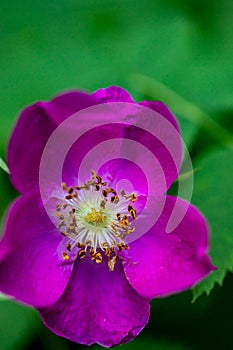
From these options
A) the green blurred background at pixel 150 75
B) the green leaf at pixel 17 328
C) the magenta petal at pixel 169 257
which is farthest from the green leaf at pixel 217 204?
the green leaf at pixel 17 328

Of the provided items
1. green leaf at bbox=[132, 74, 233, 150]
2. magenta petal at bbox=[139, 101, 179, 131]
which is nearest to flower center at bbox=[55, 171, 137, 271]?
magenta petal at bbox=[139, 101, 179, 131]

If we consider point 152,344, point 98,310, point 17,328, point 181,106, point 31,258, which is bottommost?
point 152,344

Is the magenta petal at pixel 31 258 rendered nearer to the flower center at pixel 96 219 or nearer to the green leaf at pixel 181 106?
the flower center at pixel 96 219

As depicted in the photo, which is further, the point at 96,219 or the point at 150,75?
the point at 150,75

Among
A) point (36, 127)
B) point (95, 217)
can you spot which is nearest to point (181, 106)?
point (95, 217)

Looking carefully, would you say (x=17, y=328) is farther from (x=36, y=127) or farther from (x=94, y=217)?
(x=36, y=127)

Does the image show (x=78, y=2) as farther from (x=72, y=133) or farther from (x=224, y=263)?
(x=224, y=263)

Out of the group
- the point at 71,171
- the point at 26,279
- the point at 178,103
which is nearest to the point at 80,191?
the point at 71,171
